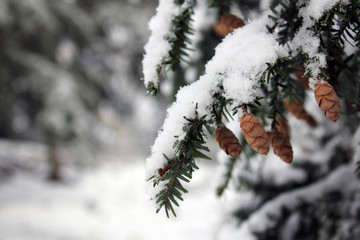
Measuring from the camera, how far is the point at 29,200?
4754 mm

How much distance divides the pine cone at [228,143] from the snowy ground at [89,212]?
2717 millimetres

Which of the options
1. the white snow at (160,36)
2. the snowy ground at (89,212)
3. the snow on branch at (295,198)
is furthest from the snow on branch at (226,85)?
the snowy ground at (89,212)

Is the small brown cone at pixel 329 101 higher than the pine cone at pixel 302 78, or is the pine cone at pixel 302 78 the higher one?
the pine cone at pixel 302 78

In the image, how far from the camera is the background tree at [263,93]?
469 mm

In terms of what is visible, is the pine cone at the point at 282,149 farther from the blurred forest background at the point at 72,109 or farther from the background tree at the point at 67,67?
the background tree at the point at 67,67

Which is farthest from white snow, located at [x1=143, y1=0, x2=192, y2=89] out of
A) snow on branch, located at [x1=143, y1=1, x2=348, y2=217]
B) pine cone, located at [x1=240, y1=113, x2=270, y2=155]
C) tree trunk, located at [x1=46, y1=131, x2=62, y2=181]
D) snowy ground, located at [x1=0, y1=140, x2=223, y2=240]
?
tree trunk, located at [x1=46, y1=131, x2=62, y2=181]

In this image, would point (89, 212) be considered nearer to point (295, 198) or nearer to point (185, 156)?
point (295, 198)

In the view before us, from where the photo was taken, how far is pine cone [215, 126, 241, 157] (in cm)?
47

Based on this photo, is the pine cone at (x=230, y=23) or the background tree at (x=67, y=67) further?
the background tree at (x=67, y=67)

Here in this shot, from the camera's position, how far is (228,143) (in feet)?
1.58

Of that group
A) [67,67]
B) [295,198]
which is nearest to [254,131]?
[295,198]

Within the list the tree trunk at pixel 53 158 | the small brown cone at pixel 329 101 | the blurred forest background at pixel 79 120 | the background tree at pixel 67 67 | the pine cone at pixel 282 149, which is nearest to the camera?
the small brown cone at pixel 329 101

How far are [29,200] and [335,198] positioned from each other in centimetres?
499

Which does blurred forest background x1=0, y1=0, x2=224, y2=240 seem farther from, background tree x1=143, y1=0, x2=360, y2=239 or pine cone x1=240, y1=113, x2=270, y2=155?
pine cone x1=240, y1=113, x2=270, y2=155
